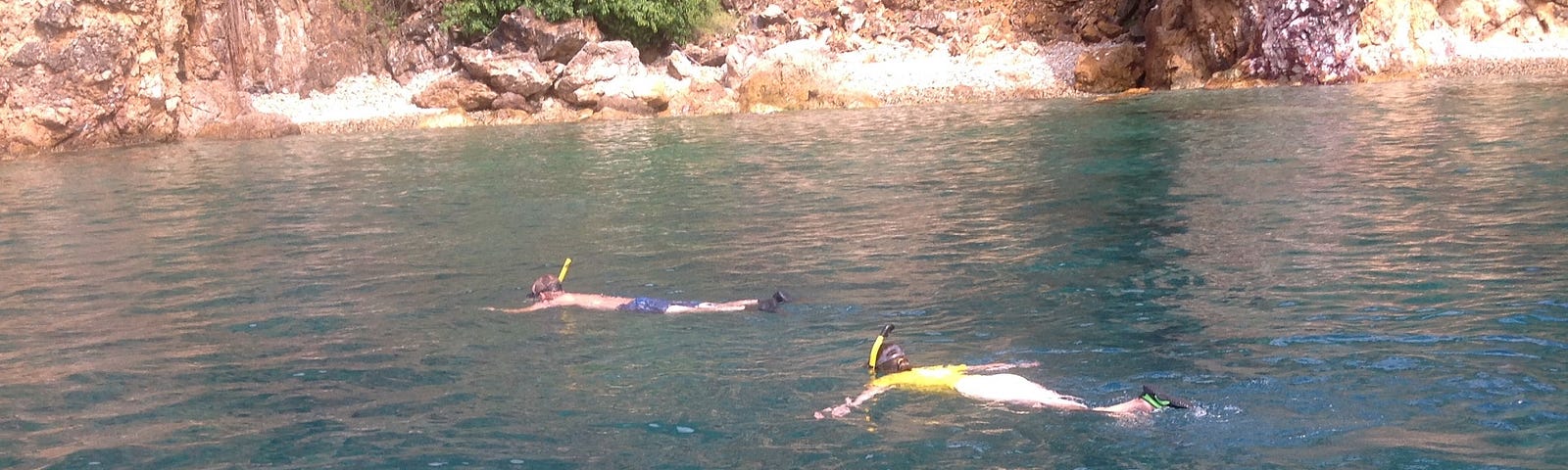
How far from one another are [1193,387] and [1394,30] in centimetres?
2467

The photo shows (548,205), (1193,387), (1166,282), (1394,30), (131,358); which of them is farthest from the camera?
(1394,30)

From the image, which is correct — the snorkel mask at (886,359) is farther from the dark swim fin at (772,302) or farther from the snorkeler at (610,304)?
the snorkeler at (610,304)

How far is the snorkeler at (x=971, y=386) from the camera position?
7.00 metres

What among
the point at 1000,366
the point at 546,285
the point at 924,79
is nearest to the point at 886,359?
the point at 1000,366

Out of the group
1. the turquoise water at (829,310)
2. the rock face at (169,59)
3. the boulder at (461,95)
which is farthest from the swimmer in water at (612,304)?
the rock face at (169,59)

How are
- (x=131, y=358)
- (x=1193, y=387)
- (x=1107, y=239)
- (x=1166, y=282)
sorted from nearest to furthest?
(x=1193, y=387)
(x=131, y=358)
(x=1166, y=282)
(x=1107, y=239)

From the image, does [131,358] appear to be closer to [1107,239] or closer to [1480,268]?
[1107,239]

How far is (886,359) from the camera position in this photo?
772 cm

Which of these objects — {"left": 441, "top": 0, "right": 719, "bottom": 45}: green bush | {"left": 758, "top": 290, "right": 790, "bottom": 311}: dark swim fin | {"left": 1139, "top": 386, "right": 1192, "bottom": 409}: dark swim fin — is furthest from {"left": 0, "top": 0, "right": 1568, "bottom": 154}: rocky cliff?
{"left": 1139, "top": 386, "right": 1192, "bottom": 409}: dark swim fin

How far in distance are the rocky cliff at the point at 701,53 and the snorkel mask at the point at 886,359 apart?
22641 mm

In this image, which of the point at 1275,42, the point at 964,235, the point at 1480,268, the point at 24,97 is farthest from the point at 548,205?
the point at 1275,42

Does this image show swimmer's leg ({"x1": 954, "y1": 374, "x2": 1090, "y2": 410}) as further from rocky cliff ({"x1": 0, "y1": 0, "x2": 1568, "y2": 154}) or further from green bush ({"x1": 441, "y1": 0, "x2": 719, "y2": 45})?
green bush ({"x1": 441, "y1": 0, "x2": 719, "y2": 45})

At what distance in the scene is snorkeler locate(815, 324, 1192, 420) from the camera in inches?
276

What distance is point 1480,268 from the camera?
9.60 metres
